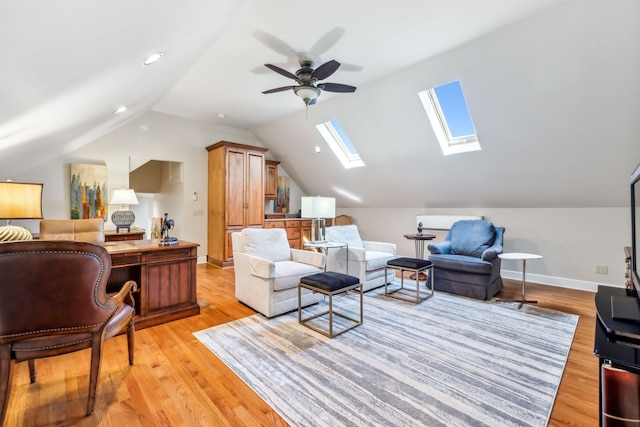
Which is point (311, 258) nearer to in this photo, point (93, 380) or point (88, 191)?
point (93, 380)

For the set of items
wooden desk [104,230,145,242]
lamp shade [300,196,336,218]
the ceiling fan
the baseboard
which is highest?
the ceiling fan

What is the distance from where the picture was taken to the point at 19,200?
2330mm

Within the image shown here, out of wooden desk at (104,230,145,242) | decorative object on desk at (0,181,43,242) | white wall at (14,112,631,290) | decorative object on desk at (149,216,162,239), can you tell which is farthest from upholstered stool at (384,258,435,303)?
decorative object on desk at (149,216,162,239)

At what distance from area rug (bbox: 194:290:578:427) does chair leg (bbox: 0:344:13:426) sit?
1.16m

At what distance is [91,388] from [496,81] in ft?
14.5

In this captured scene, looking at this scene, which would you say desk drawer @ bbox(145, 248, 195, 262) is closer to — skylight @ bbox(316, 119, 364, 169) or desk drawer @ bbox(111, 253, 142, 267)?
desk drawer @ bbox(111, 253, 142, 267)

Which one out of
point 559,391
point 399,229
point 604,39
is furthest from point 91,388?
point 399,229

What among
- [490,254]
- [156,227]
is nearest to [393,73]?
[490,254]

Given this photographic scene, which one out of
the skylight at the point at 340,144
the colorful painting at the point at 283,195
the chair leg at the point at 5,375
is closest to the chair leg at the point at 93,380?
the chair leg at the point at 5,375

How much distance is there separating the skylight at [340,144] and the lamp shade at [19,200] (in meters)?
4.20

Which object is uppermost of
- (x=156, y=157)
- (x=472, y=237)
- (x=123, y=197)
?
(x=156, y=157)

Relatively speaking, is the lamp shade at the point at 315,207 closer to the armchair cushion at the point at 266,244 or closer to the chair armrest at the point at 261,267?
the armchair cushion at the point at 266,244

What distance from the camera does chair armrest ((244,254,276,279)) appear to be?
2.96 m

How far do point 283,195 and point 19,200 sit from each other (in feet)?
17.1
